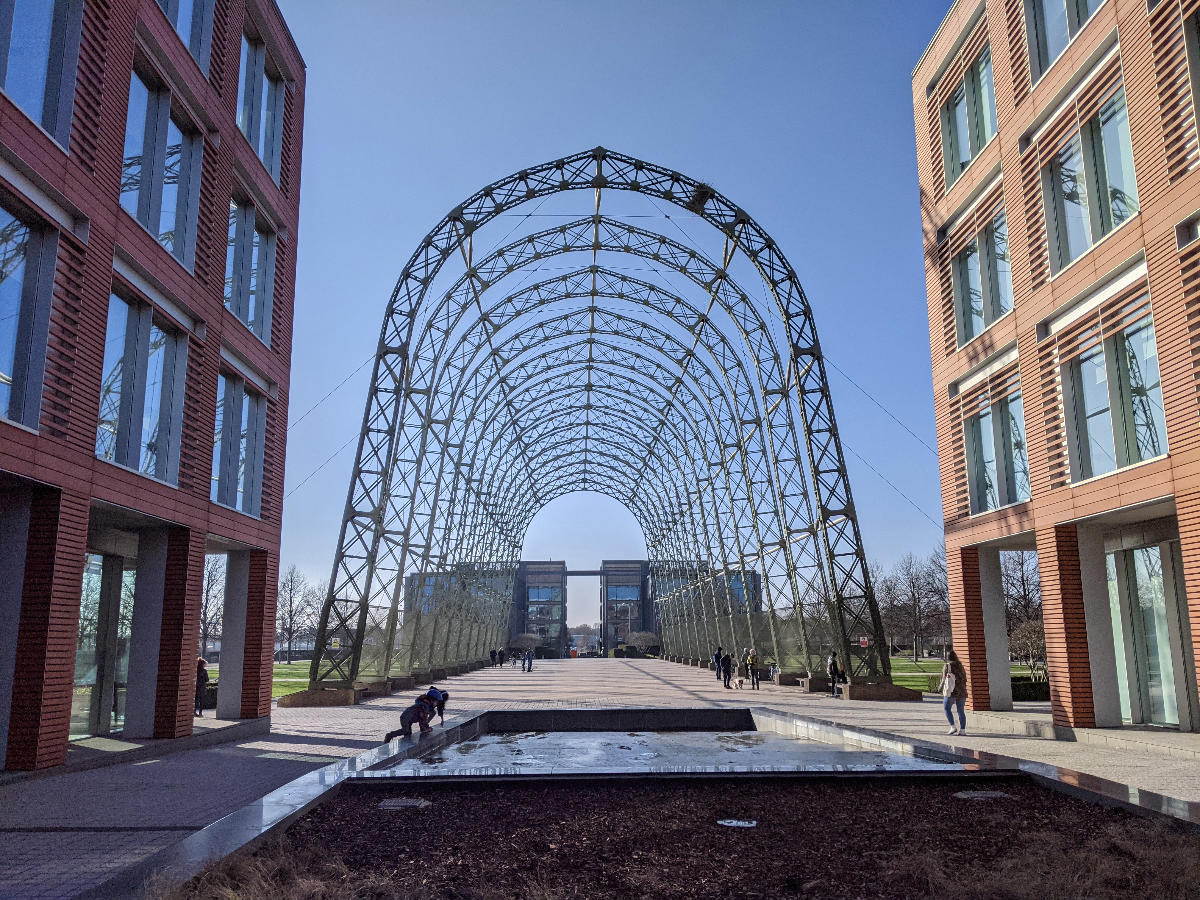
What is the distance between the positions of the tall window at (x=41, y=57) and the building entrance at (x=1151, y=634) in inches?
808

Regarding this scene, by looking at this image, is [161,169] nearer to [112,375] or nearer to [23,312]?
[112,375]

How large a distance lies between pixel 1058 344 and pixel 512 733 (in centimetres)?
1479

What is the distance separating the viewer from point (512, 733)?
21938 millimetres

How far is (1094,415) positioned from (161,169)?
18461 millimetres

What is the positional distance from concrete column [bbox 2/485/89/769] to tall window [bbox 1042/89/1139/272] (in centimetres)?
1841

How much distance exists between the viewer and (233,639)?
72.8ft

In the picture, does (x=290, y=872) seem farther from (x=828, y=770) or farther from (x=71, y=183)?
(x=71, y=183)

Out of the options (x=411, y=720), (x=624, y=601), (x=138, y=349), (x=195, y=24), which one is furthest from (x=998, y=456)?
(x=624, y=601)

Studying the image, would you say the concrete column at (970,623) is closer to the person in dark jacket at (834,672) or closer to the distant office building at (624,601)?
the person in dark jacket at (834,672)

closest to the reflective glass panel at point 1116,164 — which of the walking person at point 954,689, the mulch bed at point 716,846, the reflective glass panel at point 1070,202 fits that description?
the reflective glass panel at point 1070,202

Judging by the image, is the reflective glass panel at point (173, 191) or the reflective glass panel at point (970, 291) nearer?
the reflective glass panel at point (173, 191)

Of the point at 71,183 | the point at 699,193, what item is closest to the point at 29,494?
the point at 71,183

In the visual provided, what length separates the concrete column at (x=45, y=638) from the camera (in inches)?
511

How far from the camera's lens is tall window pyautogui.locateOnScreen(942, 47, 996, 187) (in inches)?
894
